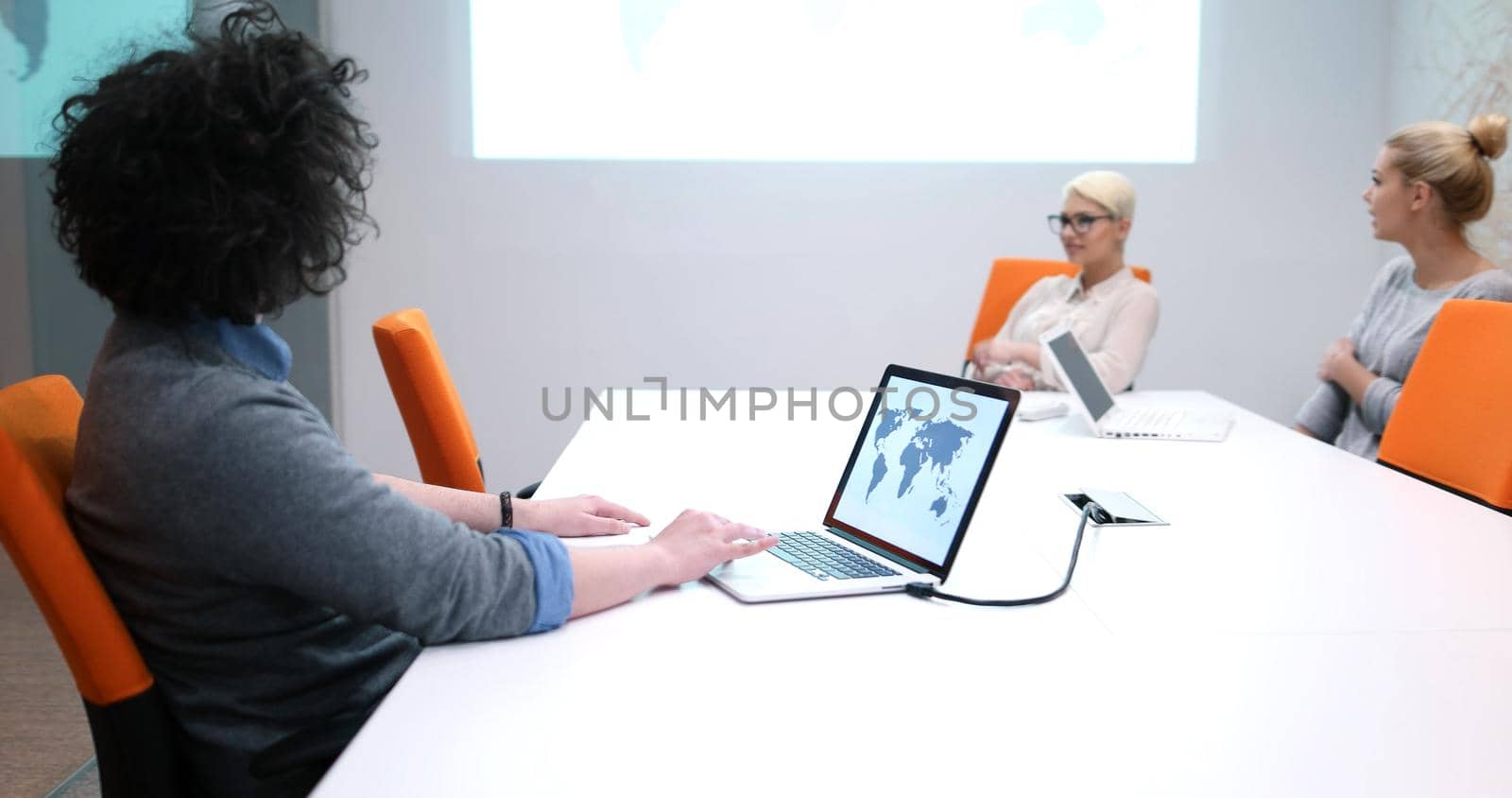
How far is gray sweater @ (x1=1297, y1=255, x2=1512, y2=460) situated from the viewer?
2.65m

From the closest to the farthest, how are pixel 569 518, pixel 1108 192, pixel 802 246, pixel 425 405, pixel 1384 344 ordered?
pixel 569 518 < pixel 425 405 < pixel 1384 344 < pixel 1108 192 < pixel 802 246

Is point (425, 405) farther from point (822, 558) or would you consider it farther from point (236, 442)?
point (236, 442)

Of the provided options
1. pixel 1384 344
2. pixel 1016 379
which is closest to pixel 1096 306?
pixel 1016 379


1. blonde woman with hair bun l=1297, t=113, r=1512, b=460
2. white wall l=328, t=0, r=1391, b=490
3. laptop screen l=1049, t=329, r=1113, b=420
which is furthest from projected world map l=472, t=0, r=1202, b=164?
laptop screen l=1049, t=329, r=1113, b=420

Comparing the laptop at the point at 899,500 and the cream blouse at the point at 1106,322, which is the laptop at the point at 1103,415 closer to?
the cream blouse at the point at 1106,322

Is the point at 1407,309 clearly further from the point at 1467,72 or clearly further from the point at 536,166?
the point at 536,166

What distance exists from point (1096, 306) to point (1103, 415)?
867mm

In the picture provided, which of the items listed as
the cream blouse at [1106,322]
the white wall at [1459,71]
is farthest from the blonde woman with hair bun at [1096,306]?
the white wall at [1459,71]

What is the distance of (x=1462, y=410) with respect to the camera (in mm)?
2180

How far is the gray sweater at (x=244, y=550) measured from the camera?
982mm

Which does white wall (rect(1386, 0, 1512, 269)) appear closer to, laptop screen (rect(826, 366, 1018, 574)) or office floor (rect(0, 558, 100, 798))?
laptop screen (rect(826, 366, 1018, 574))

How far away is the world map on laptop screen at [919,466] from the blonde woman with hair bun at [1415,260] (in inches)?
64.6

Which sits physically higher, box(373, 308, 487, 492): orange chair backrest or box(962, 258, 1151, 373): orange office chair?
box(962, 258, 1151, 373): orange office chair

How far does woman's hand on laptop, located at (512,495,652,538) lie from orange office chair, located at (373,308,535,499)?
516 millimetres
